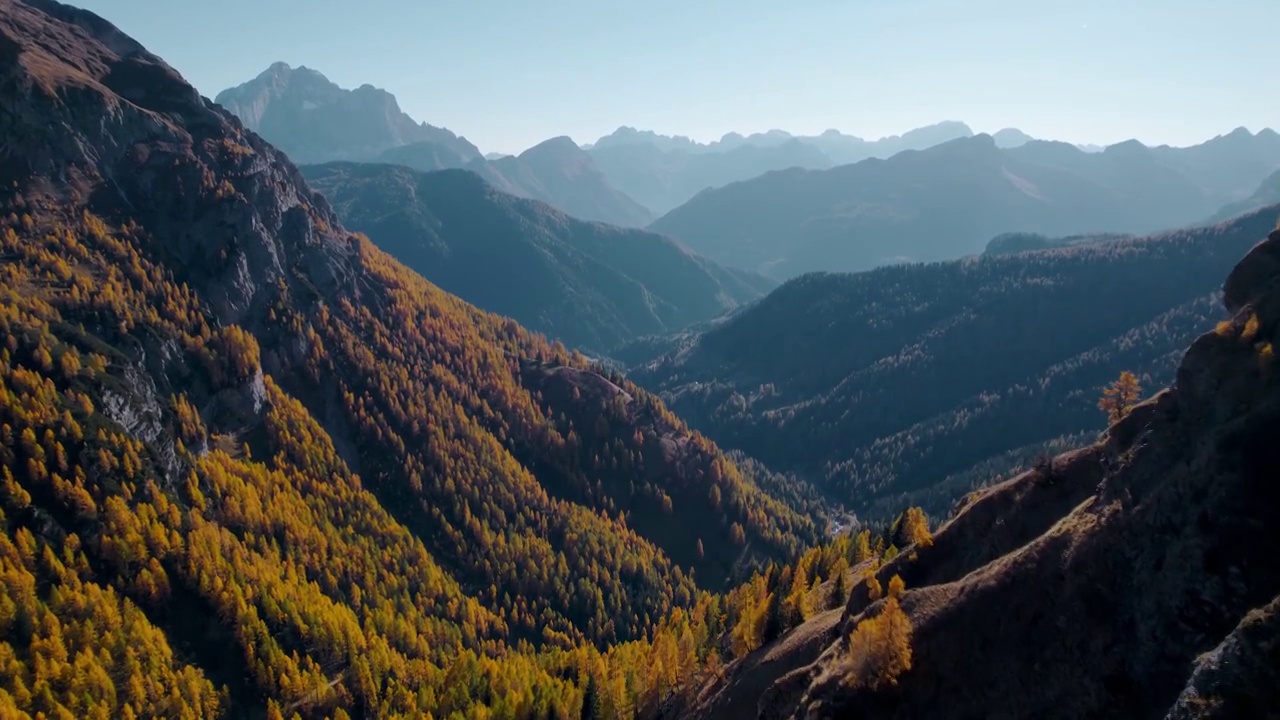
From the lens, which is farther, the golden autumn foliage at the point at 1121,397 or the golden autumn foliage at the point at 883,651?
the golden autumn foliage at the point at 1121,397

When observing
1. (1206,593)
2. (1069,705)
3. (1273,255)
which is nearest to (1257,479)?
(1206,593)

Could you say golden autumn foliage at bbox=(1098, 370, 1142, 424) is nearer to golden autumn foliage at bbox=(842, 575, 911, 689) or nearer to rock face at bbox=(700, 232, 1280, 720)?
rock face at bbox=(700, 232, 1280, 720)

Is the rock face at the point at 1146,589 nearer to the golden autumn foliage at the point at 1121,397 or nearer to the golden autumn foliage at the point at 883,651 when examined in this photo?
the golden autumn foliage at the point at 883,651

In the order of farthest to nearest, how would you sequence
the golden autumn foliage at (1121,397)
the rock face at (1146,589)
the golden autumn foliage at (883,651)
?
1. the golden autumn foliage at (1121,397)
2. the golden autumn foliage at (883,651)
3. the rock face at (1146,589)

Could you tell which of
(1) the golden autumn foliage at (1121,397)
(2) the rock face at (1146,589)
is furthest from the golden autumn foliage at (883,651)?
(1) the golden autumn foliage at (1121,397)

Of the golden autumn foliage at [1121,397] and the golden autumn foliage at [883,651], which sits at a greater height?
the golden autumn foliage at [1121,397]

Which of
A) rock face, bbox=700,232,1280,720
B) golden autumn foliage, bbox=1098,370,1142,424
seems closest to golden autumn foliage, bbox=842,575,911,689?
rock face, bbox=700,232,1280,720

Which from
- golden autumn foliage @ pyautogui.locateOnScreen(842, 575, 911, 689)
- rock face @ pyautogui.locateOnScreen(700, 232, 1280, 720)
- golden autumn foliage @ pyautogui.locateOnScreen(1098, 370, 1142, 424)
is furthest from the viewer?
golden autumn foliage @ pyautogui.locateOnScreen(1098, 370, 1142, 424)

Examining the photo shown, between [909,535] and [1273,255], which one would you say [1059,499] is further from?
[909,535]
